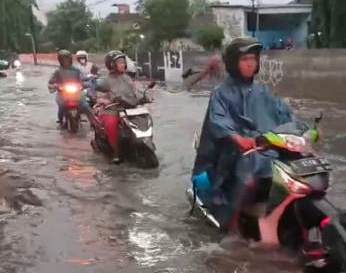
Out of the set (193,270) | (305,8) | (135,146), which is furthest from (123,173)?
(305,8)

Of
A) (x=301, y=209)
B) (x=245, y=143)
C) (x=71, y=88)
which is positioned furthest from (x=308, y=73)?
(x=301, y=209)

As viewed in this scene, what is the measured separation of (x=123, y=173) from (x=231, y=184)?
3.64 metres

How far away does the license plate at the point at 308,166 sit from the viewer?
4.99m

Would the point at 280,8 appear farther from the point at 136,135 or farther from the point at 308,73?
the point at 136,135

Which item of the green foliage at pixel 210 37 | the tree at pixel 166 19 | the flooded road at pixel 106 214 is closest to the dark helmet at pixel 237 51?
the flooded road at pixel 106 214

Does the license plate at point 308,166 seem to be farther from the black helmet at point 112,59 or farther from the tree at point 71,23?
the tree at point 71,23

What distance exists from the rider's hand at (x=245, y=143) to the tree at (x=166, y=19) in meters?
42.6

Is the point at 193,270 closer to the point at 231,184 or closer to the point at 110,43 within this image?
the point at 231,184

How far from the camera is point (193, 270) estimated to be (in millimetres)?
5430

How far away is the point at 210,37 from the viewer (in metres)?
42.7

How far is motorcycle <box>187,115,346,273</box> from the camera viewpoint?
468 centimetres

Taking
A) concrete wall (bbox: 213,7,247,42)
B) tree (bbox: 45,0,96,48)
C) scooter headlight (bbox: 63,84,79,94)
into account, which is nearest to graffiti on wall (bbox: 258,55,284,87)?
scooter headlight (bbox: 63,84,79,94)

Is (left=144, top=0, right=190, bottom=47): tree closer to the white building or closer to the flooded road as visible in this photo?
the white building

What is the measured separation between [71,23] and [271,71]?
227 feet
